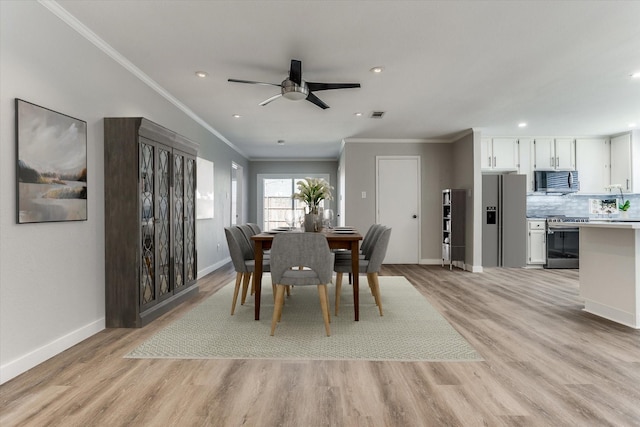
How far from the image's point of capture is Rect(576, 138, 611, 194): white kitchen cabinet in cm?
630

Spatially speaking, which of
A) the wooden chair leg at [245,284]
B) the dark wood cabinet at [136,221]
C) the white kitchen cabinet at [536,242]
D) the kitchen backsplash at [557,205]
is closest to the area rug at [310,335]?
the wooden chair leg at [245,284]

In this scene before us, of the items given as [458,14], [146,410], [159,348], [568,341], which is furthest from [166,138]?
[568,341]

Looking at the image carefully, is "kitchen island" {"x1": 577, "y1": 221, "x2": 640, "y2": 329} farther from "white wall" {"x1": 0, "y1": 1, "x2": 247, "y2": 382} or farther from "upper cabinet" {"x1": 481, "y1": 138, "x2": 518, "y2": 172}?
"white wall" {"x1": 0, "y1": 1, "x2": 247, "y2": 382}

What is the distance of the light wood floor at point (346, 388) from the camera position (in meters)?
1.67

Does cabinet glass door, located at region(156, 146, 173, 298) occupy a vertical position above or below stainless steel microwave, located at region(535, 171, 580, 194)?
below

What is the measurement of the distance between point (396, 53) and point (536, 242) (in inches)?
190

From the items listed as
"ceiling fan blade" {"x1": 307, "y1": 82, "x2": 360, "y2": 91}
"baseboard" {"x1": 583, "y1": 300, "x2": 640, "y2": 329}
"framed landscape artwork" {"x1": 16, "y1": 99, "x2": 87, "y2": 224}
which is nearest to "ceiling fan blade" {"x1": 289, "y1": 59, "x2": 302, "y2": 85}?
"ceiling fan blade" {"x1": 307, "y1": 82, "x2": 360, "y2": 91}

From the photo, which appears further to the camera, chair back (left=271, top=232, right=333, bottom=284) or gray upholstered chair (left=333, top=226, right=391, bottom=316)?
gray upholstered chair (left=333, top=226, right=391, bottom=316)

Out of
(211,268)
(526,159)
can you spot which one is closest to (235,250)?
(211,268)

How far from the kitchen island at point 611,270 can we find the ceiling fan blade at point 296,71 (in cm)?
306

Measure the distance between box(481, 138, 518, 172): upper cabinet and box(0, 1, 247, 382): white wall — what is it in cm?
568

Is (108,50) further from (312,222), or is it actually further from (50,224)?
(312,222)

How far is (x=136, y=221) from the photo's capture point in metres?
2.93

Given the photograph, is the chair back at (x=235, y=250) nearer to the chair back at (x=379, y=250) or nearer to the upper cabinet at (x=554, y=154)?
the chair back at (x=379, y=250)
